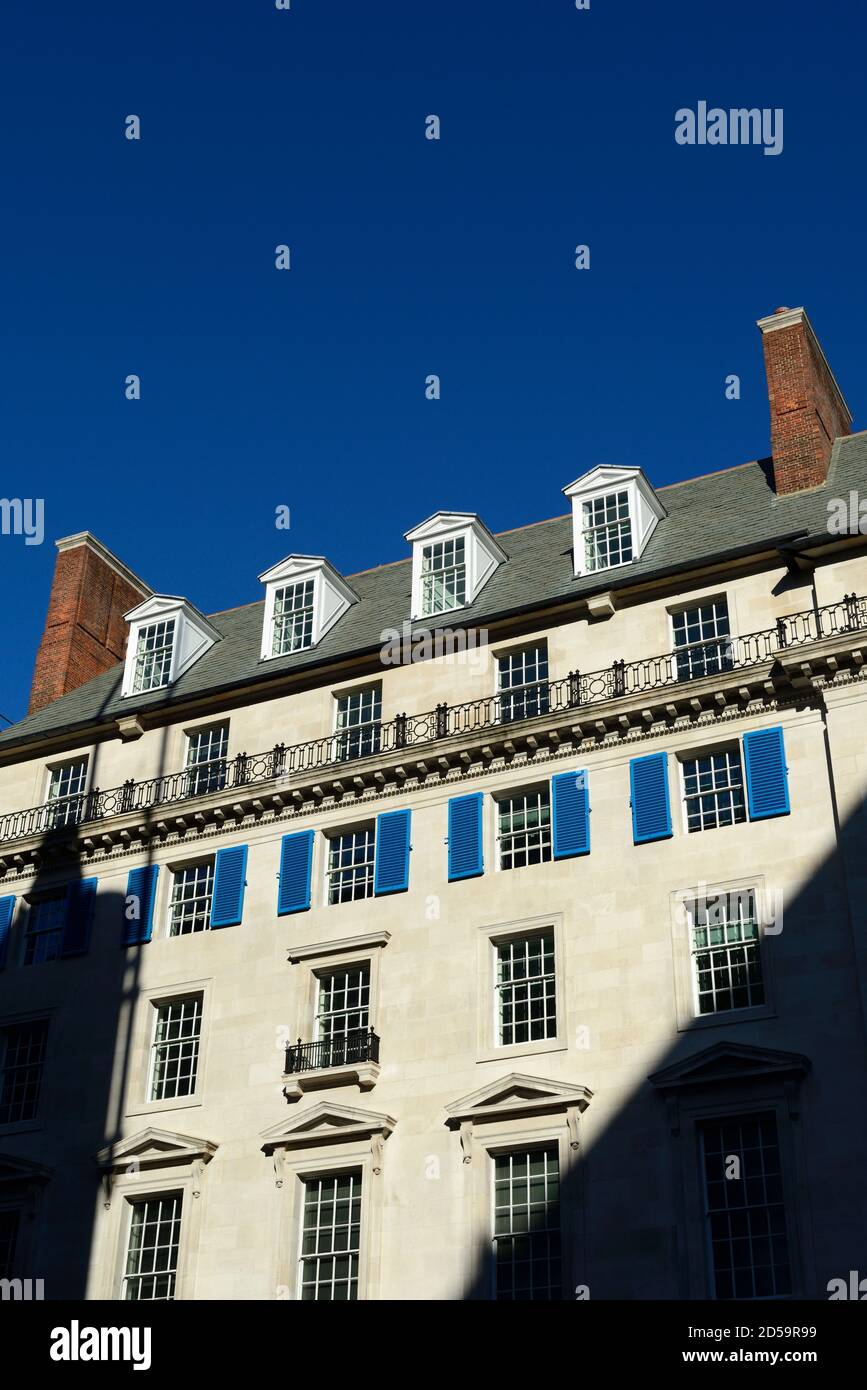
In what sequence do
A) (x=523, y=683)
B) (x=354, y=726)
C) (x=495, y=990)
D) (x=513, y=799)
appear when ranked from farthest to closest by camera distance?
(x=354, y=726) → (x=523, y=683) → (x=513, y=799) → (x=495, y=990)

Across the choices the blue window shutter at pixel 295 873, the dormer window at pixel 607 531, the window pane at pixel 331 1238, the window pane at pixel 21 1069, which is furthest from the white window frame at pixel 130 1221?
the dormer window at pixel 607 531

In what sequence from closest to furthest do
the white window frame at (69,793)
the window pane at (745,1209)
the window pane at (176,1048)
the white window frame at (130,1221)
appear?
the window pane at (745,1209), the white window frame at (130,1221), the window pane at (176,1048), the white window frame at (69,793)

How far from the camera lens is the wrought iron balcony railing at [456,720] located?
33188 millimetres

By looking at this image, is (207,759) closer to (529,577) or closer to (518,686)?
(518,686)

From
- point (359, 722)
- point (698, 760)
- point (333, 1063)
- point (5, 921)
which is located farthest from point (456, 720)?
point (5, 921)

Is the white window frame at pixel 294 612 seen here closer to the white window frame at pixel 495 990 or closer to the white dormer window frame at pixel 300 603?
the white dormer window frame at pixel 300 603

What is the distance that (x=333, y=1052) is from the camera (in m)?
33.5

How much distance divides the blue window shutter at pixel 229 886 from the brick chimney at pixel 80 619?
1089cm

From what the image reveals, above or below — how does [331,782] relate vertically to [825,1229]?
above

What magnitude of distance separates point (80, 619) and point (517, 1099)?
2230 cm
